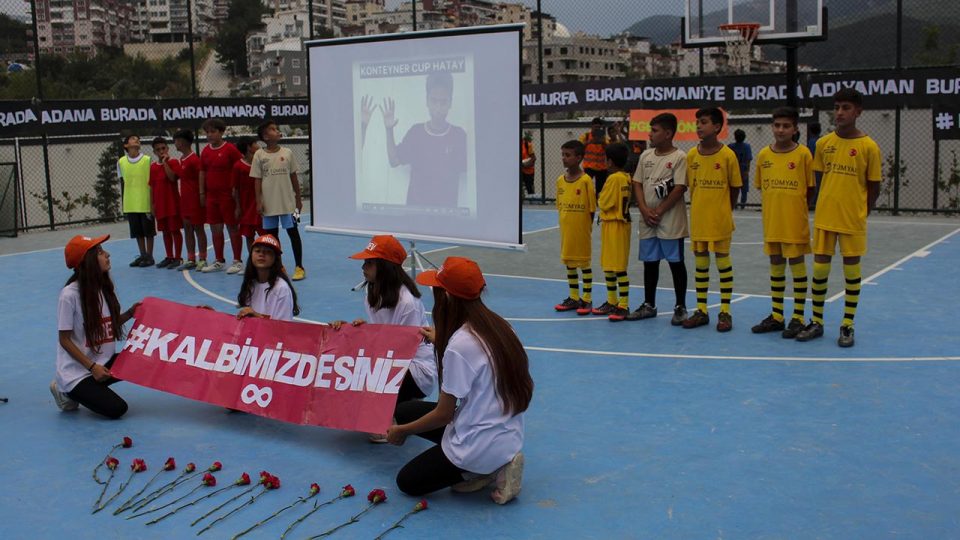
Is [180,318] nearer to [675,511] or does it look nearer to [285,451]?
[285,451]

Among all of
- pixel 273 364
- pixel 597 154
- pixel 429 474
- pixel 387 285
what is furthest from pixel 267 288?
pixel 597 154

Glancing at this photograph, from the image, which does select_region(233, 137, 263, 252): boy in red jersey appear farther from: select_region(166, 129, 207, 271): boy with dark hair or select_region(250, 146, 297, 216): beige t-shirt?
select_region(166, 129, 207, 271): boy with dark hair

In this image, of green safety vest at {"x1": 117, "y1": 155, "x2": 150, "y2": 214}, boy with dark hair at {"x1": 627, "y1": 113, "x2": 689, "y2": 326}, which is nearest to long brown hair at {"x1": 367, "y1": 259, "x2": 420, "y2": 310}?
boy with dark hair at {"x1": 627, "y1": 113, "x2": 689, "y2": 326}

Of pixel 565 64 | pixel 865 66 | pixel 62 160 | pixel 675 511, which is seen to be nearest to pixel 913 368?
pixel 675 511

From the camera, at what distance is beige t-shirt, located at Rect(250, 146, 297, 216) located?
1221 cm

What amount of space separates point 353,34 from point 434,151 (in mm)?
13776

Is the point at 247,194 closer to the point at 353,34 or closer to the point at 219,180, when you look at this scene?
the point at 219,180

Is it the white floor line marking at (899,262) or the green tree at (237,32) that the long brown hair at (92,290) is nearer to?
the white floor line marking at (899,262)

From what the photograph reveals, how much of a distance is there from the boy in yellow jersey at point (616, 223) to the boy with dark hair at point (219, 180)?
206 inches

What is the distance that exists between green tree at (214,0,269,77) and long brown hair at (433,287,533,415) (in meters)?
21.6

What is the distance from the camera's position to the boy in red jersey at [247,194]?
41.3 ft

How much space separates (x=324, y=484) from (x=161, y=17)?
22743mm

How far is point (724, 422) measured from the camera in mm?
6598

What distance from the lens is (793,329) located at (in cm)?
880
